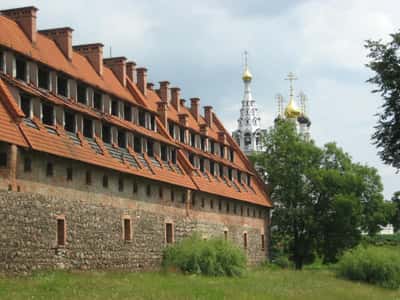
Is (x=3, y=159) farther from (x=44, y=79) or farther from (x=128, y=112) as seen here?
(x=128, y=112)

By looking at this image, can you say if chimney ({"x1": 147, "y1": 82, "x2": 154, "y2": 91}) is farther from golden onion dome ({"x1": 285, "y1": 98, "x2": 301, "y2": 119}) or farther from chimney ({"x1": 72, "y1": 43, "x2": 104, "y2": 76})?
golden onion dome ({"x1": 285, "y1": 98, "x2": 301, "y2": 119})

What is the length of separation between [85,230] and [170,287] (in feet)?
19.5

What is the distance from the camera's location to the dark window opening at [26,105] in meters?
36.2

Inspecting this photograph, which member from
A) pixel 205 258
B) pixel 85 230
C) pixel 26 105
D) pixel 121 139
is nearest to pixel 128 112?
pixel 121 139

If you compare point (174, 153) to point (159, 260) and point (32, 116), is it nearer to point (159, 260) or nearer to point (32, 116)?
point (159, 260)

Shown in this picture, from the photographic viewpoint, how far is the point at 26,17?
4162cm

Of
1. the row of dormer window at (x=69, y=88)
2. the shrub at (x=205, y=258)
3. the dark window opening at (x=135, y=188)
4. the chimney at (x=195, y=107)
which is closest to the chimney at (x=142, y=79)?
the row of dormer window at (x=69, y=88)

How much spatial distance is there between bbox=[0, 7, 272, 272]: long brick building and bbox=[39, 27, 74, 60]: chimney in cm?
6

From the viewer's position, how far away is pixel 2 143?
109 feet

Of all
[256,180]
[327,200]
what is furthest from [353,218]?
[256,180]

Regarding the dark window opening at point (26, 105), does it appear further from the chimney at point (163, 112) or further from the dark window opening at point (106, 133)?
the chimney at point (163, 112)

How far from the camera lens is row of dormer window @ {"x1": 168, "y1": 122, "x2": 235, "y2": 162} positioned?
57.3 meters

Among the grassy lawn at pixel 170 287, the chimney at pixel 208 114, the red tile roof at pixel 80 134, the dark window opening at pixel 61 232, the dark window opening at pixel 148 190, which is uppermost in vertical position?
the chimney at pixel 208 114

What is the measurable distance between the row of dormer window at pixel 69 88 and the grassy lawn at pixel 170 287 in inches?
342
